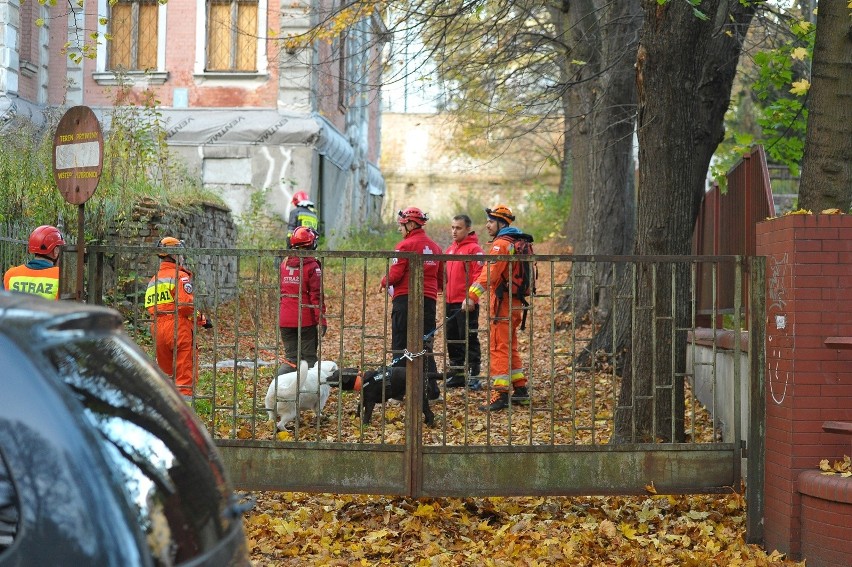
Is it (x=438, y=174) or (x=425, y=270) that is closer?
(x=425, y=270)

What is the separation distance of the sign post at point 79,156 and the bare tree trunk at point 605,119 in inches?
268

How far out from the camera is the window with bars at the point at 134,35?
2364cm

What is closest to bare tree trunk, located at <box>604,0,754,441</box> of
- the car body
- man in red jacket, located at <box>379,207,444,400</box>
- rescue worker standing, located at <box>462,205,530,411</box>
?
rescue worker standing, located at <box>462,205,530,411</box>

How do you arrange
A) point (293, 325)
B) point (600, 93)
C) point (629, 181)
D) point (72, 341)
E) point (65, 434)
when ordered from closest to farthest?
point (65, 434) → point (72, 341) → point (293, 325) → point (600, 93) → point (629, 181)

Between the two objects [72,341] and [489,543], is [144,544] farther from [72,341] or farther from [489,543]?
[489,543]

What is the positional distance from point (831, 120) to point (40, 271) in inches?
239

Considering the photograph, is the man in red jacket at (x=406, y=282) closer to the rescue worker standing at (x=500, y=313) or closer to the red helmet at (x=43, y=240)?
the rescue worker standing at (x=500, y=313)

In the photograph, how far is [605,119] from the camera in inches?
584

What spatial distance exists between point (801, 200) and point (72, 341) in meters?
6.61

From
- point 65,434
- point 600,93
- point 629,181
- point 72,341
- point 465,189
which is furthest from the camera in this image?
point 465,189

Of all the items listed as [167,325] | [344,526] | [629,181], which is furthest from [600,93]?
[344,526]

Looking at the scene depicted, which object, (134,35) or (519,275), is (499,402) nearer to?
(519,275)

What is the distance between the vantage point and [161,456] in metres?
2.73

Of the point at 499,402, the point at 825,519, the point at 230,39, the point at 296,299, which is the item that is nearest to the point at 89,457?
the point at 825,519
